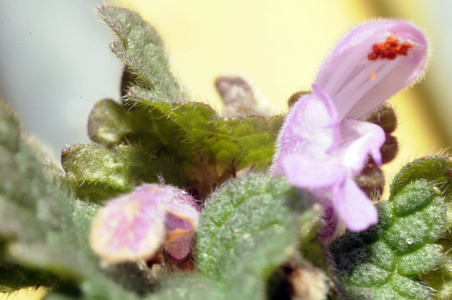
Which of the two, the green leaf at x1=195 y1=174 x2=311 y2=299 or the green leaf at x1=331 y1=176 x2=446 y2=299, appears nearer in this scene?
the green leaf at x1=195 y1=174 x2=311 y2=299

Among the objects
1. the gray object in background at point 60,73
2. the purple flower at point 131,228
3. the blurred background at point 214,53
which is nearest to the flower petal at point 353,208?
the purple flower at point 131,228

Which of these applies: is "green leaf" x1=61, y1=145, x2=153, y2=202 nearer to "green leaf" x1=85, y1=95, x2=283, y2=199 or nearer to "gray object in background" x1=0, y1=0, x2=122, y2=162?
"green leaf" x1=85, y1=95, x2=283, y2=199

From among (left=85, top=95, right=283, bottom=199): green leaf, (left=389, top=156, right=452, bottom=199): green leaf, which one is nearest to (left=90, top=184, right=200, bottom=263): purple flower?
(left=85, top=95, right=283, bottom=199): green leaf

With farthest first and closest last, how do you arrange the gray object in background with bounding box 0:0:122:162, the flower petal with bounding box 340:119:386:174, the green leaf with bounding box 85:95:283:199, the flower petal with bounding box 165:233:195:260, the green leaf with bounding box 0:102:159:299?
the gray object in background with bounding box 0:0:122:162
the green leaf with bounding box 85:95:283:199
the flower petal with bounding box 165:233:195:260
the flower petal with bounding box 340:119:386:174
the green leaf with bounding box 0:102:159:299

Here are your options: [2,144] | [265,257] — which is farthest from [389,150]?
[2,144]

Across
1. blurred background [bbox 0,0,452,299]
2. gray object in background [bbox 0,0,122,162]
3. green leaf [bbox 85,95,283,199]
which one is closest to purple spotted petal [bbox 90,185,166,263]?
green leaf [bbox 85,95,283,199]

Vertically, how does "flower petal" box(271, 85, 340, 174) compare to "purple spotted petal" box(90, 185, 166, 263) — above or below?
above

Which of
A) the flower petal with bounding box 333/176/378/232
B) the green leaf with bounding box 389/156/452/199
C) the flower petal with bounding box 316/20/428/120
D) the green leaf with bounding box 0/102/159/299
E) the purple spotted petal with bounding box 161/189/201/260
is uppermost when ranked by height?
the flower petal with bounding box 316/20/428/120

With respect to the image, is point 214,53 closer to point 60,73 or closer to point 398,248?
point 60,73

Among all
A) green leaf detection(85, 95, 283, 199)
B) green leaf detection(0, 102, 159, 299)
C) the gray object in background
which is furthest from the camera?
the gray object in background
